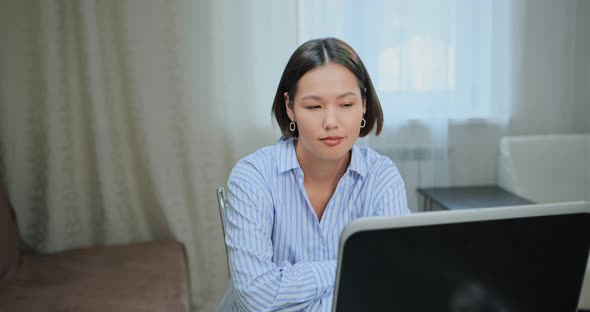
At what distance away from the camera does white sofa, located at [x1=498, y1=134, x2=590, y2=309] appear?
2266mm

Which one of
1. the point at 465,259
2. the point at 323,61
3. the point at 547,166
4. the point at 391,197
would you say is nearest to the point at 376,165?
the point at 391,197

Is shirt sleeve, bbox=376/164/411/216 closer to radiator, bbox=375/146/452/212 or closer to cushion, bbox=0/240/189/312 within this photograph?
cushion, bbox=0/240/189/312

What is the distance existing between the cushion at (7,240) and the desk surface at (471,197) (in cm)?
170

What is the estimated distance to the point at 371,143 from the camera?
229cm

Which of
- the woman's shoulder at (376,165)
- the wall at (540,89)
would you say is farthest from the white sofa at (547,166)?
the woman's shoulder at (376,165)

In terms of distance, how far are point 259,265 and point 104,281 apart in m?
1.02

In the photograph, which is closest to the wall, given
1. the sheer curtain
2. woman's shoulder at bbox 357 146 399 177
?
the sheer curtain

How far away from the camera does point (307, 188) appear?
1.16 m

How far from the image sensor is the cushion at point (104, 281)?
62.4 inches

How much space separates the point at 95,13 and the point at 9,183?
0.82m

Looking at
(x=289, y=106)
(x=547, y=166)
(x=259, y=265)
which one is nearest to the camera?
(x=259, y=265)

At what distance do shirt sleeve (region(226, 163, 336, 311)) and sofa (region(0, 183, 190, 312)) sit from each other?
68cm

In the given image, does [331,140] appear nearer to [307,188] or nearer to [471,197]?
[307,188]

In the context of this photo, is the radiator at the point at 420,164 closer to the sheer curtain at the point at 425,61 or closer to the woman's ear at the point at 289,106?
the sheer curtain at the point at 425,61
